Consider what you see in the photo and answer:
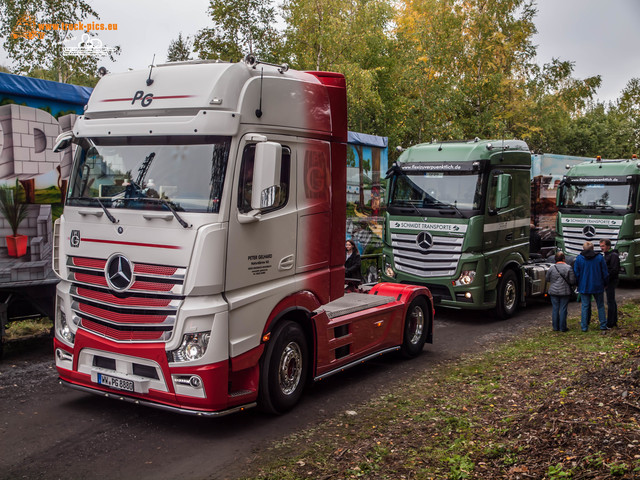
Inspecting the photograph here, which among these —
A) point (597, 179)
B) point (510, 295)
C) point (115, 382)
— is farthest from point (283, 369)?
point (597, 179)

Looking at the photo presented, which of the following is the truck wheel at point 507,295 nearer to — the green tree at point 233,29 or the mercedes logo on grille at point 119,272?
the mercedes logo on grille at point 119,272

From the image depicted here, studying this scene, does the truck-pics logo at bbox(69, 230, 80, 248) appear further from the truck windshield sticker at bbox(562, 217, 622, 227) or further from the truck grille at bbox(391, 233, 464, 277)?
the truck windshield sticker at bbox(562, 217, 622, 227)

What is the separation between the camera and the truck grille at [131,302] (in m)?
5.90

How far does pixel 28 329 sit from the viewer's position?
1084cm

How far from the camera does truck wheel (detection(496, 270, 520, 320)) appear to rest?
43.0ft

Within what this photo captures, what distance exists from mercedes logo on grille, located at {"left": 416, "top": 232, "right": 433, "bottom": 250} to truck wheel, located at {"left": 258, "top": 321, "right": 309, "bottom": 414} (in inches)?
232

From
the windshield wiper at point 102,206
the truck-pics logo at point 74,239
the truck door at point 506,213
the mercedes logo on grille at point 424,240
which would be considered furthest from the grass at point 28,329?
the truck door at point 506,213

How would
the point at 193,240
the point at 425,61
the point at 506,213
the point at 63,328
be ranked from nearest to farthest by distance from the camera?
the point at 193,240
the point at 63,328
the point at 506,213
the point at 425,61

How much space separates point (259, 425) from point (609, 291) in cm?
829

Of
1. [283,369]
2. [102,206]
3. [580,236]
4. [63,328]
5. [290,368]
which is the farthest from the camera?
[580,236]

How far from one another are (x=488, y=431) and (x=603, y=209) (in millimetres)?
13148

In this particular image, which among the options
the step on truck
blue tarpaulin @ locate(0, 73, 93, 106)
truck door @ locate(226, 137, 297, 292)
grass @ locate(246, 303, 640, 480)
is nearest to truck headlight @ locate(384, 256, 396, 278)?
the step on truck

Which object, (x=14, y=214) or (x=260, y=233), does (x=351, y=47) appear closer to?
(x=14, y=214)

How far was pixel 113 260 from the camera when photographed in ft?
20.4
